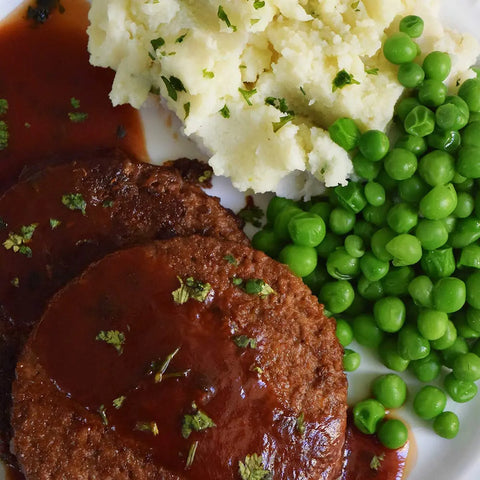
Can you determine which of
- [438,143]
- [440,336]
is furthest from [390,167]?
[440,336]

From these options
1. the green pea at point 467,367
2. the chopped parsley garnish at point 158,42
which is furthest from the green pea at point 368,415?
the chopped parsley garnish at point 158,42

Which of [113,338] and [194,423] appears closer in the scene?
[194,423]

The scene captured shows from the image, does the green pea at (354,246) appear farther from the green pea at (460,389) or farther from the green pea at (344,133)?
the green pea at (460,389)

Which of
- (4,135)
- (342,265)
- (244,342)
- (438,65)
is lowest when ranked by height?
(342,265)

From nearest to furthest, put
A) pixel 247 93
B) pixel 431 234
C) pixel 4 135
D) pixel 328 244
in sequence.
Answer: pixel 431 234 < pixel 247 93 < pixel 328 244 < pixel 4 135

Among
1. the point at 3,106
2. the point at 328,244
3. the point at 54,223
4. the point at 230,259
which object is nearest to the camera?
the point at 230,259

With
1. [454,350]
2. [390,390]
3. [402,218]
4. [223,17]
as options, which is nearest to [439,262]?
[402,218]

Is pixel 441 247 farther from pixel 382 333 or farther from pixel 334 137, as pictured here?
pixel 334 137

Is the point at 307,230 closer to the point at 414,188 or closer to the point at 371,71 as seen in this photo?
the point at 414,188
